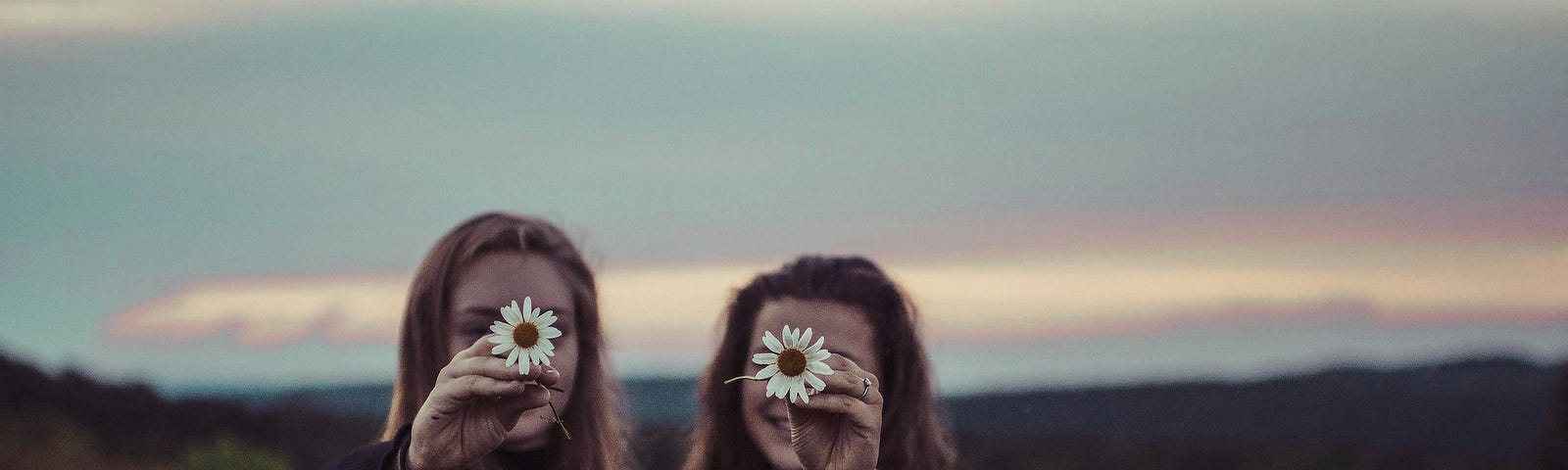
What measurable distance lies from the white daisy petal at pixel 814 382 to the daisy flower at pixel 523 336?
64cm

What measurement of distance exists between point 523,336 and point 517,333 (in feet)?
0.06

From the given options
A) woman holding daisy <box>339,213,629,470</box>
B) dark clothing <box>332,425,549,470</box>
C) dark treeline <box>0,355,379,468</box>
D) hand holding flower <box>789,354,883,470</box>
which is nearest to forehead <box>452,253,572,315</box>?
woman holding daisy <box>339,213,629,470</box>

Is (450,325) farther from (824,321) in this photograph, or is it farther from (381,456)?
(824,321)

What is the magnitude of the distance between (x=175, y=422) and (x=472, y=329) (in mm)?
5766


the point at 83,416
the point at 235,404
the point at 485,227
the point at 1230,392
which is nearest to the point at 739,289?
the point at 485,227

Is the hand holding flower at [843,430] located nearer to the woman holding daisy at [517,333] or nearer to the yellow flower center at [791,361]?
the yellow flower center at [791,361]

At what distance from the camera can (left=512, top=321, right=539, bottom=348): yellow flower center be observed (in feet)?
11.7

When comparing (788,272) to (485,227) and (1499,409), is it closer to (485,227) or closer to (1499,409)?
(485,227)

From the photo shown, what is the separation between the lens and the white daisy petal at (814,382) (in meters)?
3.45

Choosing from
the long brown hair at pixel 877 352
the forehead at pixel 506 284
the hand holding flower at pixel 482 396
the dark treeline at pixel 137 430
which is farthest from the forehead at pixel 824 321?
the dark treeline at pixel 137 430

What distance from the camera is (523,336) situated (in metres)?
3.60

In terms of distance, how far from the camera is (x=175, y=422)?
920 cm

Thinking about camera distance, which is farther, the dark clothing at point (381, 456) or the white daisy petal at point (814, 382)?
the dark clothing at point (381, 456)

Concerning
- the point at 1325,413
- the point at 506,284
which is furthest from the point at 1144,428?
the point at 506,284
